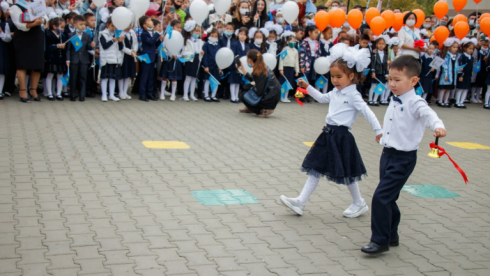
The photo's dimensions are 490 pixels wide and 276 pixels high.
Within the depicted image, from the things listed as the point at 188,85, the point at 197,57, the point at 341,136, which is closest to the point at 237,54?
the point at 197,57

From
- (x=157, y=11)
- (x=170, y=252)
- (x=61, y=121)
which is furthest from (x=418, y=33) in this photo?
(x=170, y=252)

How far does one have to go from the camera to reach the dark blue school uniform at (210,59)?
12.0 m

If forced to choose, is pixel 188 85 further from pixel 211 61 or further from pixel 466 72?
pixel 466 72

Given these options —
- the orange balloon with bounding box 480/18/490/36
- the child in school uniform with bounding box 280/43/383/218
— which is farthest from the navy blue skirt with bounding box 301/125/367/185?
the orange balloon with bounding box 480/18/490/36

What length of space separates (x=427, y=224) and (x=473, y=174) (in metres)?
2.59

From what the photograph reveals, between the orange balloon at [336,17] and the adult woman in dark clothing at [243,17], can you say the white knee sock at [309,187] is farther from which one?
the adult woman in dark clothing at [243,17]

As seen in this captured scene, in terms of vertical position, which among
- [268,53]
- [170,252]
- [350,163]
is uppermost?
[268,53]

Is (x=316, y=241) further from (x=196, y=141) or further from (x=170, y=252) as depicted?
(x=196, y=141)

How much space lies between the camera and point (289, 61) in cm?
1262

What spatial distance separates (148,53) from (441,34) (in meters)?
7.65

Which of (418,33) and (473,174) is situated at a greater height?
(418,33)

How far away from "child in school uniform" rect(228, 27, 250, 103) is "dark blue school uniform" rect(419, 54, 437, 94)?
5.06 meters

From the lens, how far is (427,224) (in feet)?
16.1

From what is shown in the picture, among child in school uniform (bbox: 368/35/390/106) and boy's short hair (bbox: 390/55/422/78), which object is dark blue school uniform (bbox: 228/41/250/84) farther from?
boy's short hair (bbox: 390/55/422/78)
